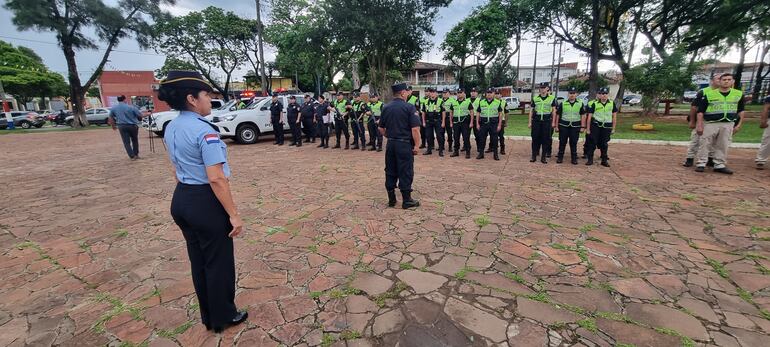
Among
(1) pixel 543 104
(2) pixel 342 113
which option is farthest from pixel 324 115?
(1) pixel 543 104

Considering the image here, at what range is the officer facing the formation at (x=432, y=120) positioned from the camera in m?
9.27

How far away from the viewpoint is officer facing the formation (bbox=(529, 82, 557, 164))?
25.9 feet

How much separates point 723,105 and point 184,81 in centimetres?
822

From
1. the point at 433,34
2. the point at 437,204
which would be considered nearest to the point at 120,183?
the point at 437,204

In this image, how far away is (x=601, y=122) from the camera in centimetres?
745

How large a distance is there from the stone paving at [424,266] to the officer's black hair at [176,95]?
4.99 ft

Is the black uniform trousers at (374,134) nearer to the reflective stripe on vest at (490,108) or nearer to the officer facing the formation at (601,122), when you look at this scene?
the reflective stripe on vest at (490,108)

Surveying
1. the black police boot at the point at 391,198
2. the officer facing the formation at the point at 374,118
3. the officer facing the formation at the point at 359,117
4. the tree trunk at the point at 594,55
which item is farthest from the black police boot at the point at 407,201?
the tree trunk at the point at 594,55

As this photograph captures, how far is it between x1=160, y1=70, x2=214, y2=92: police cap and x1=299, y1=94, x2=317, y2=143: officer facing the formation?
9435 mm

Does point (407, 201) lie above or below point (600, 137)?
below

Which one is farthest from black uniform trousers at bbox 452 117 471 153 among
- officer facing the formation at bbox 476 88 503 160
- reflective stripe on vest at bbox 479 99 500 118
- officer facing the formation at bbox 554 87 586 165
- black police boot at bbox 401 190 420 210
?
black police boot at bbox 401 190 420 210

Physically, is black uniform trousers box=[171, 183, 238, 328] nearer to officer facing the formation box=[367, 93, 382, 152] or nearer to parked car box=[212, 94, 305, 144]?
officer facing the formation box=[367, 93, 382, 152]

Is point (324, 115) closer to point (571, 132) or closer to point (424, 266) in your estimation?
point (571, 132)

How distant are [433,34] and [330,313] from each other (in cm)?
2182
